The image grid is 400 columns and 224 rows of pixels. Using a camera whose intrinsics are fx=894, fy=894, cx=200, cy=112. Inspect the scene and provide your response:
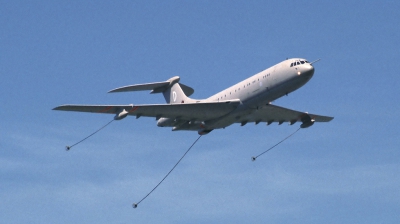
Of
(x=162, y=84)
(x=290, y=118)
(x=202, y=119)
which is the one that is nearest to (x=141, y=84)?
(x=162, y=84)

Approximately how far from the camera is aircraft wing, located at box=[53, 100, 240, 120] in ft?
252

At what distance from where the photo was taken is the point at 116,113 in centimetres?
7719

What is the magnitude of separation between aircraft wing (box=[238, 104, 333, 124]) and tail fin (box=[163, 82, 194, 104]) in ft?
20.6

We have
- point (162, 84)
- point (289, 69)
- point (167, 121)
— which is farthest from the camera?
point (162, 84)

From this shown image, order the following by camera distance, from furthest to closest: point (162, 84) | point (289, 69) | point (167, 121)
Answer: point (162, 84)
point (167, 121)
point (289, 69)

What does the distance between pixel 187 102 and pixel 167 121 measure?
4020mm

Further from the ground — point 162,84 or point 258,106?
point 162,84

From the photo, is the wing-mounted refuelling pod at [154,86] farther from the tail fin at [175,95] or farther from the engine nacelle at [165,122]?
the engine nacelle at [165,122]

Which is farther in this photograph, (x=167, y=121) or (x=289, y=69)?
(x=167, y=121)

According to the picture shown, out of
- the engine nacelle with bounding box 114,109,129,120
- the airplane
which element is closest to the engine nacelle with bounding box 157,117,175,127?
the airplane

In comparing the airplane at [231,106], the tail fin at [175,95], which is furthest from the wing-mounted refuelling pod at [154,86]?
the airplane at [231,106]

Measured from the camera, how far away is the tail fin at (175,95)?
86.3 metres

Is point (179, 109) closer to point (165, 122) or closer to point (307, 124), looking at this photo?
point (165, 122)

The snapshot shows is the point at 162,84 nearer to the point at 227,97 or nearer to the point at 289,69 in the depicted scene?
the point at 227,97
